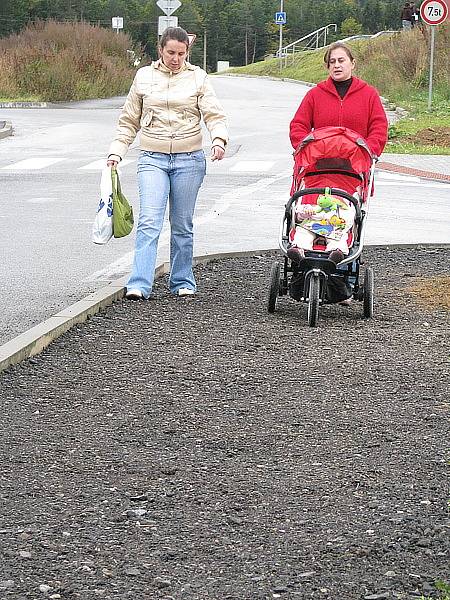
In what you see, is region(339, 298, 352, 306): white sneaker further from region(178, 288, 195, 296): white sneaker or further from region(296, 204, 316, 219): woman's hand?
region(178, 288, 195, 296): white sneaker

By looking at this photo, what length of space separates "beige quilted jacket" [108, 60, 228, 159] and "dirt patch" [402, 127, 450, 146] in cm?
1762

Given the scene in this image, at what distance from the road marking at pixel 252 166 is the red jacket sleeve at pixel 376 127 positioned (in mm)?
11953

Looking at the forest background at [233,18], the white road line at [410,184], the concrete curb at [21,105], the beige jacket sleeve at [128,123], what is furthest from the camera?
the forest background at [233,18]

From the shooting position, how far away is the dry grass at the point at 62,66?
141 feet

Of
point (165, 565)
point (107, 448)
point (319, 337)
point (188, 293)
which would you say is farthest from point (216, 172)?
point (165, 565)

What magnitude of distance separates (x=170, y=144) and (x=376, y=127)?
57.3 inches

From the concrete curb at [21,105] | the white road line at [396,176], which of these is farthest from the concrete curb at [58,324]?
the concrete curb at [21,105]

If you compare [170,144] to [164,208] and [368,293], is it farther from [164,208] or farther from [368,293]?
[368,293]

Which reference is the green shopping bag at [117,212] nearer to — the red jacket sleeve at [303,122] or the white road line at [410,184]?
the red jacket sleeve at [303,122]

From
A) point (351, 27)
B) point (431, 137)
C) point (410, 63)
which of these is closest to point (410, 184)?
point (431, 137)

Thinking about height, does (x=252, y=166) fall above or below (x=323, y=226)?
below

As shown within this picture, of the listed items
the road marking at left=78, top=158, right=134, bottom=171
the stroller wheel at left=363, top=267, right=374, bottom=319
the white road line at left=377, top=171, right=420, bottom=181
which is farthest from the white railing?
the stroller wheel at left=363, top=267, right=374, bottom=319

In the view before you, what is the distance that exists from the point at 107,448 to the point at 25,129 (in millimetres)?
24897

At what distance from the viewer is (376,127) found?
30.2ft
